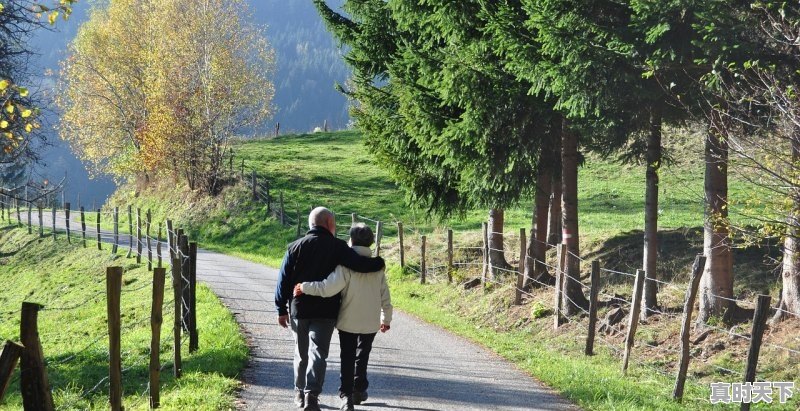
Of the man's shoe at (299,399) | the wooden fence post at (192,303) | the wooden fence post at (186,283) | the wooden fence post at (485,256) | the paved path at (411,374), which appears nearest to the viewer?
the man's shoe at (299,399)

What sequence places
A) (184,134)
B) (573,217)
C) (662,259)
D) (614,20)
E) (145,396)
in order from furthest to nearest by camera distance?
(184,134) < (662,259) < (573,217) < (614,20) < (145,396)

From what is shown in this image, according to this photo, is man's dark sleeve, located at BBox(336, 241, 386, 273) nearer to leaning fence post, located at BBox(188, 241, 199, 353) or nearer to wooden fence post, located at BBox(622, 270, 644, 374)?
leaning fence post, located at BBox(188, 241, 199, 353)

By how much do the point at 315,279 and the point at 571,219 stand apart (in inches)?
349

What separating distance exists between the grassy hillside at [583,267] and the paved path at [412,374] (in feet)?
1.65

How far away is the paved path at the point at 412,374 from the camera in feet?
29.4

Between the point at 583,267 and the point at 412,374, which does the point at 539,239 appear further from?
the point at 412,374

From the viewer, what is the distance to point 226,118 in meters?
37.1

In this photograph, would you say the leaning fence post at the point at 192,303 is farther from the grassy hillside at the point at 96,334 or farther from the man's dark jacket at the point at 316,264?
the man's dark jacket at the point at 316,264

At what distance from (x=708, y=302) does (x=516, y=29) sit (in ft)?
17.9

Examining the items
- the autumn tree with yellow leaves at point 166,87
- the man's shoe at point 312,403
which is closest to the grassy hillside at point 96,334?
the man's shoe at point 312,403

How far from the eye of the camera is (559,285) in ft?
49.4

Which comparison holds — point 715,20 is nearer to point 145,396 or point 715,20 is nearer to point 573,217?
point 573,217

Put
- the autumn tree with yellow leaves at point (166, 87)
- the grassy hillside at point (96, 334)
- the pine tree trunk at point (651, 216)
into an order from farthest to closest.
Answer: the autumn tree with yellow leaves at point (166, 87) < the pine tree trunk at point (651, 216) < the grassy hillside at point (96, 334)

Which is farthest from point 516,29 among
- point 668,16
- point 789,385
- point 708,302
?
point 789,385
